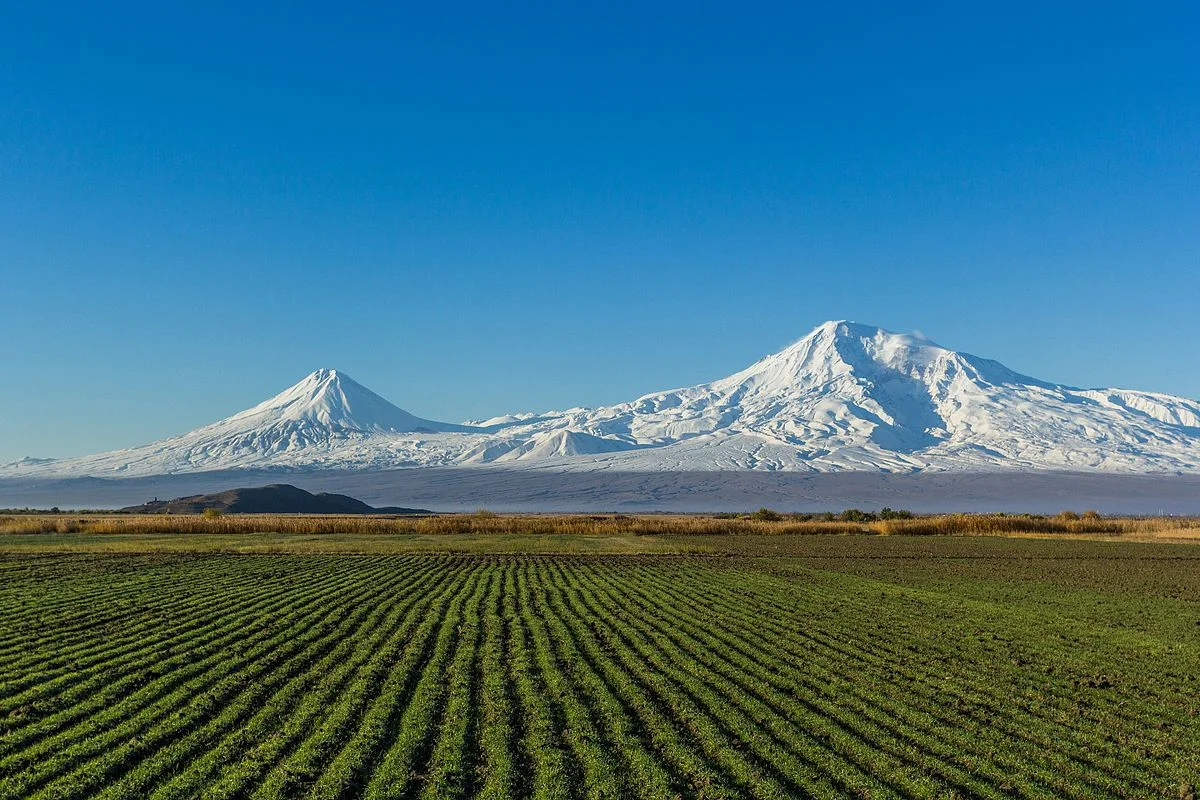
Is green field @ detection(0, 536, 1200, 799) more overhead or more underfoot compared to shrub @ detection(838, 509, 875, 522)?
more overhead

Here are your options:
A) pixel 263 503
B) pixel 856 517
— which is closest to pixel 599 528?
pixel 856 517

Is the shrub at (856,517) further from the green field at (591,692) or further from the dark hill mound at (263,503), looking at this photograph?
the dark hill mound at (263,503)

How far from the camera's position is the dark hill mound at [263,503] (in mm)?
121812

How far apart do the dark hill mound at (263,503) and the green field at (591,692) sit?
330 ft

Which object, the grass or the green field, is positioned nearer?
the green field

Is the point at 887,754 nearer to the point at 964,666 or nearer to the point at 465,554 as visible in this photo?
the point at 964,666

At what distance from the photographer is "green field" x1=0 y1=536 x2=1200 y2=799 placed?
32.3ft

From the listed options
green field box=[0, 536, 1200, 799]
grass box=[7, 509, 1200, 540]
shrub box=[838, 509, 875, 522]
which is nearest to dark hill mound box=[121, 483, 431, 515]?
grass box=[7, 509, 1200, 540]

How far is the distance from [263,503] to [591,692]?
418ft

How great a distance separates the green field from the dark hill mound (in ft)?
330

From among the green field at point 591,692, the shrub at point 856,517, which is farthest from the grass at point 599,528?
the green field at point 591,692

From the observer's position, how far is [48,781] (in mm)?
9461

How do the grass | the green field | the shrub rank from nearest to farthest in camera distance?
the green field < the grass < the shrub

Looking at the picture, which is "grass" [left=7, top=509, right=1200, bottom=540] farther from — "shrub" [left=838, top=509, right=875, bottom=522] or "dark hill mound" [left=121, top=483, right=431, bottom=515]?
"dark hill mound" [left=121, top=483, right=431, bottom=515]
